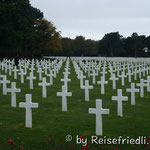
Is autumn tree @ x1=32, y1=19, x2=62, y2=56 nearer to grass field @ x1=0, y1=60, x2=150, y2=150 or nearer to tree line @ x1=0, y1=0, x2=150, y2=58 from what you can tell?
tree line @ x1=0, y1=0, x2=150, y2=58

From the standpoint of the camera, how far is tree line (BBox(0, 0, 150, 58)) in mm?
35219

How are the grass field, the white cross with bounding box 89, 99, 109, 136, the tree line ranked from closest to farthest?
the grass field → the white cross with bounding box 89, 99, 109, 136 → the tree line

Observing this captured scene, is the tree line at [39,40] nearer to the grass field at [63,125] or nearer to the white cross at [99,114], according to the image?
the grass field at [63,125]

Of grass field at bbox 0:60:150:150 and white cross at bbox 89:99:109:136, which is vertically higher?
white cross at bbox 89:99:109:136

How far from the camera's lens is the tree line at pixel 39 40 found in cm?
3522

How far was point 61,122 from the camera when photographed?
7.70 meters

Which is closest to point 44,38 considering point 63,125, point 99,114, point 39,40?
point 39,40

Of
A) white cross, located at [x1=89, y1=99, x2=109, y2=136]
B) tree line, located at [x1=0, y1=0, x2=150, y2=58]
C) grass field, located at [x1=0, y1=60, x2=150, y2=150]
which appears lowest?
grass field, located at [x1=0, y1=60, x2=150, y2=150]

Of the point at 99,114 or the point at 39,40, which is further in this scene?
the point at 39,40

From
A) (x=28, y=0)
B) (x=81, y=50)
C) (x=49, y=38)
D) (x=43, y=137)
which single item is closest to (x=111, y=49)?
(x=81, y=50)

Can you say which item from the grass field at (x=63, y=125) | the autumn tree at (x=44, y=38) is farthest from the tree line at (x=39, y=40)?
the grass field at (x=63, y=125)

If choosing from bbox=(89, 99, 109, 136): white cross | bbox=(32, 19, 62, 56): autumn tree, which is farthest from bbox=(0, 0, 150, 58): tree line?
bbox=(89, 99, 109, 136): white cross

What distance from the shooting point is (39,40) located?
51.0m

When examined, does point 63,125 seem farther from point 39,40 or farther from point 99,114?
point 39,40
